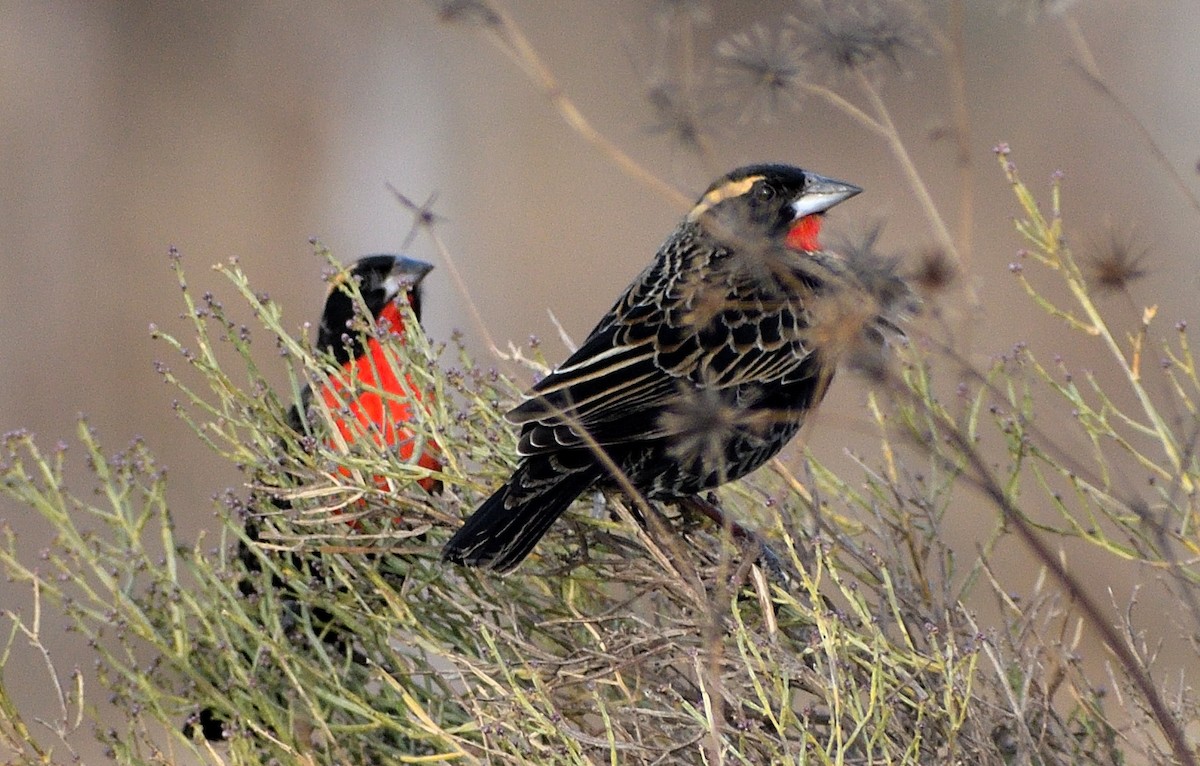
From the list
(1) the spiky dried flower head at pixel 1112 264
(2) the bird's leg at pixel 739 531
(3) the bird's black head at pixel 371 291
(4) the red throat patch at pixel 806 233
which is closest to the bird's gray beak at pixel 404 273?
(3) the bird's black head at pixel 371 291

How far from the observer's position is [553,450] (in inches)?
86.0

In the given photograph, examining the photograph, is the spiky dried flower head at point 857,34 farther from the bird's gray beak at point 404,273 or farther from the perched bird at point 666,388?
→ the bird's gray beak at point 404,273

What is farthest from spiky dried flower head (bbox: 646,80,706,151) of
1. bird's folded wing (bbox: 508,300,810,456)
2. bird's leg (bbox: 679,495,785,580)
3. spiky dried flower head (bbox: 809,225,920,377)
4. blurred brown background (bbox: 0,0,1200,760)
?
blurred brown background (bbox: 0,0,1200,760)

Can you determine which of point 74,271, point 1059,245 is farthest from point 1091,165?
point 1059,245

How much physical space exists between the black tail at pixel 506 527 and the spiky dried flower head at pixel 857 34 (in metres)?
0.70

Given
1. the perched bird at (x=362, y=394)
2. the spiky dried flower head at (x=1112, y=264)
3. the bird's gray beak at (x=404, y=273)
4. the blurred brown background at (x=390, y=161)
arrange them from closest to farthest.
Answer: the spiky dried flower head at (x=1112, y=264) → the perched bird at (x=362, y=394) → the bird's gray beak at (x=404, y=273) → the blurred brown background at (x=390, y=161)

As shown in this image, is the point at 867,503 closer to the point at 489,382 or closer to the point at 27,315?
the point at 489,382

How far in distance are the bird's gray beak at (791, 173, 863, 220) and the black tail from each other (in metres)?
0.88

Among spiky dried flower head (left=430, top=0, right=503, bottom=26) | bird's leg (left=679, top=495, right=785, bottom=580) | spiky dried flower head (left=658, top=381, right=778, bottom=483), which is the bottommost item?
bird's leg (left=679, top=495, right=785, bottom=580)

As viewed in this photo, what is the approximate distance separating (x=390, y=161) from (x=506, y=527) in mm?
7116

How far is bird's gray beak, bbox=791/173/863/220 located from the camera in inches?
110

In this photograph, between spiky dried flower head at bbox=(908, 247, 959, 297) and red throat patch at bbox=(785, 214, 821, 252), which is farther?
red throat patch at bbox=(785, 214, 821, 252)

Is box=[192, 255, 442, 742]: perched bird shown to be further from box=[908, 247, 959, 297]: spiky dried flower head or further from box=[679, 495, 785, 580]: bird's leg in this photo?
box=[908, 247, 959, 297]: spiky dried flower head

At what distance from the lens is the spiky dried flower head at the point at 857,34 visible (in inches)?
81.8
